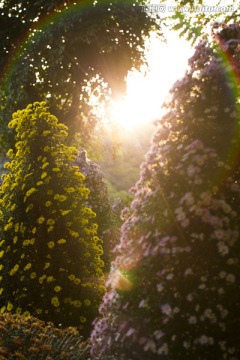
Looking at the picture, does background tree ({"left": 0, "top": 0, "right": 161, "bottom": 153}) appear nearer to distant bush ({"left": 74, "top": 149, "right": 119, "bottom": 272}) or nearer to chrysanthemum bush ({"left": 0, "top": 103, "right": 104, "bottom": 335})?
distant bush ({"left": 74, "top": 149, "right": 119, "bottom": 272})

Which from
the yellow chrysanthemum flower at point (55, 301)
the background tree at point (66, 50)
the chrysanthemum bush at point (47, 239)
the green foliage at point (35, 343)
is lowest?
the green foliage at point (35, 343)

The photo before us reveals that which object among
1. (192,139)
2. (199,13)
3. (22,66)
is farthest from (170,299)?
(22,66)

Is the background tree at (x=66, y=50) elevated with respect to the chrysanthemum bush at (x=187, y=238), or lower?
elevated

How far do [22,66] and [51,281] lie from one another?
28.4ft

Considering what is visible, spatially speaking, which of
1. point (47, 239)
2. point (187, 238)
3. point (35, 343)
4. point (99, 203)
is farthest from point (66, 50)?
point (187, 238)

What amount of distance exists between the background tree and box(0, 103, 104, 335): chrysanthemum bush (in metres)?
6.59

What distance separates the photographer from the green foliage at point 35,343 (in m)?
4.01

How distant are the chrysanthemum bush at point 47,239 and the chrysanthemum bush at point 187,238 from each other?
5.97 ft

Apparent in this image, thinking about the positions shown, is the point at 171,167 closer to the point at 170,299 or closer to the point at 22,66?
the point at 170,299

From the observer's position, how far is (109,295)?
3984 mm

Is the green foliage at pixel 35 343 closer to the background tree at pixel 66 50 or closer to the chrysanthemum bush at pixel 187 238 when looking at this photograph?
the chrysanthemum bush at pixel 187 238

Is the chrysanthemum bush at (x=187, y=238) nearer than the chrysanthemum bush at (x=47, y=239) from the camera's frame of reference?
Yes

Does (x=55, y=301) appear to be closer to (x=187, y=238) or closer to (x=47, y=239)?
(x=47, y=239)

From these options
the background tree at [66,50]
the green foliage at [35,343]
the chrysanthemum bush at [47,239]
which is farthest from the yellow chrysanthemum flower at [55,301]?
the background tree at [66,50]
